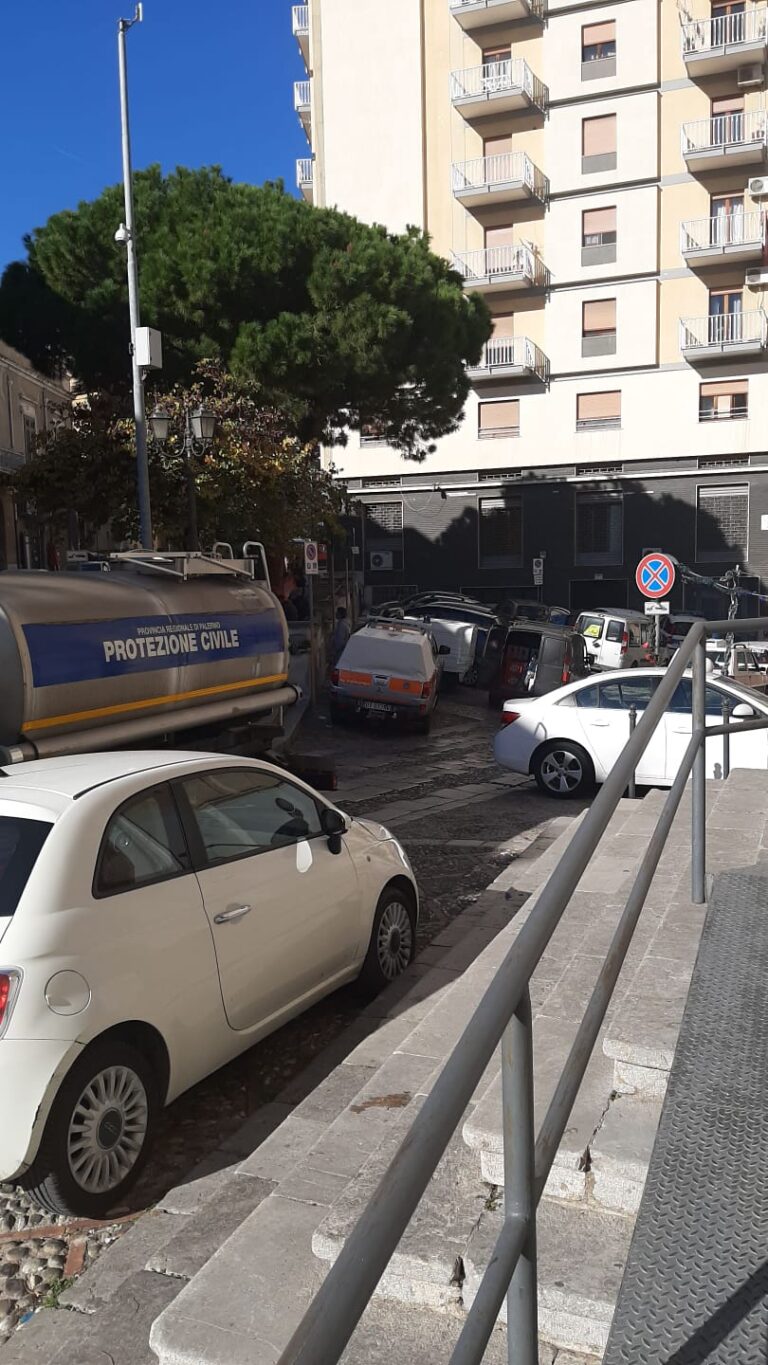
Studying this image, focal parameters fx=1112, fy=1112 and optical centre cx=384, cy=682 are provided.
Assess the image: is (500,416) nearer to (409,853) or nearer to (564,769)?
(564,769)

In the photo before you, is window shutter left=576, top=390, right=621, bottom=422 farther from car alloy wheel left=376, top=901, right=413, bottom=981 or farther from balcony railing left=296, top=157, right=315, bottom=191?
car alloy wheel left=376, top=901, right=413, bottom=981

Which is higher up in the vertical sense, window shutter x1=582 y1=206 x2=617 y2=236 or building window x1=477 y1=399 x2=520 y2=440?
window shutter x1=582 y1=206 x2=617 y2=236

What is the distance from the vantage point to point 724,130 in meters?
35.3

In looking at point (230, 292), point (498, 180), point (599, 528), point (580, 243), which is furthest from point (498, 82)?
point (230, 292)

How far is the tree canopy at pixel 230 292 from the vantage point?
80.7 feet

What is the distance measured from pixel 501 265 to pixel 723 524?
11648mm

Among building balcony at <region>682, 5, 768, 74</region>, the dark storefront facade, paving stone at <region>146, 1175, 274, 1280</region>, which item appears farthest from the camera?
the dark storefront facade

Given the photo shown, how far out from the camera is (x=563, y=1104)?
2.00 m

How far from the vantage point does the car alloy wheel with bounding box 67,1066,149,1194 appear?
12.8 ft

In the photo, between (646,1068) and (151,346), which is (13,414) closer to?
(151,346)

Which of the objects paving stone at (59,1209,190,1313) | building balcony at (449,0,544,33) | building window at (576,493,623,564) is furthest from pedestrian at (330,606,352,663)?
building balcony at (449,0,544,33)

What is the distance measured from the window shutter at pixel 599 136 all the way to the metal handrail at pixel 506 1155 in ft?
128

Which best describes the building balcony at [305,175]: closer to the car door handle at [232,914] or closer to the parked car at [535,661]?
the parked car at [535,661]

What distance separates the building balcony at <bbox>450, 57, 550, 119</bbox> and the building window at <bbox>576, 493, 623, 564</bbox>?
13118 mm
